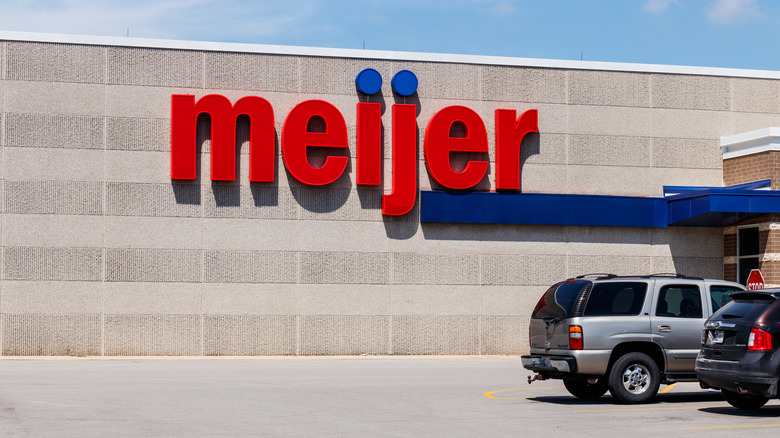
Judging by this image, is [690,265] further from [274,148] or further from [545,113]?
[274,148]

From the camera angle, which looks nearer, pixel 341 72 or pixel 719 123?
pixel 341 72

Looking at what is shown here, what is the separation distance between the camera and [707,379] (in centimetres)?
1366

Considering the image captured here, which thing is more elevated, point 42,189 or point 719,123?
point 719,123

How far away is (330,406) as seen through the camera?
14.4m

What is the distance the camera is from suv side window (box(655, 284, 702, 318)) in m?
15.5

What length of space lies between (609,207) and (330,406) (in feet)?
51.9

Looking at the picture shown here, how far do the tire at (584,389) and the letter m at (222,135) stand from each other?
1221cm

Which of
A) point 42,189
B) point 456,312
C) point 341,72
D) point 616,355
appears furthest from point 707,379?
point 42,189

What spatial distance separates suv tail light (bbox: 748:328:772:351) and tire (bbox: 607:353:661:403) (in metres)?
2.29

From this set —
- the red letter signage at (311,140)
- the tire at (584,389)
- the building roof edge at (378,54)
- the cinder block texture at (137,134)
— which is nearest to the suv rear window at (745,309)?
the tire at (584,389)

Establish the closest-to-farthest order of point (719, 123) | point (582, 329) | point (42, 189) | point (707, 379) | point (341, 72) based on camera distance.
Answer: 1. point (707, 379)
2. point (582, 329)
3. point (42, 189)
4. point (341, 72)
5. point (719, 123)

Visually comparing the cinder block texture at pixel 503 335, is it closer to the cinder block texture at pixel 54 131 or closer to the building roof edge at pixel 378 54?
the building roof edge at pixel 378 54

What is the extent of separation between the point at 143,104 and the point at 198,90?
1413mm

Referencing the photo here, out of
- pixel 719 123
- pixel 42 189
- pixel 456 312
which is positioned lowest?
pixel 456 312
